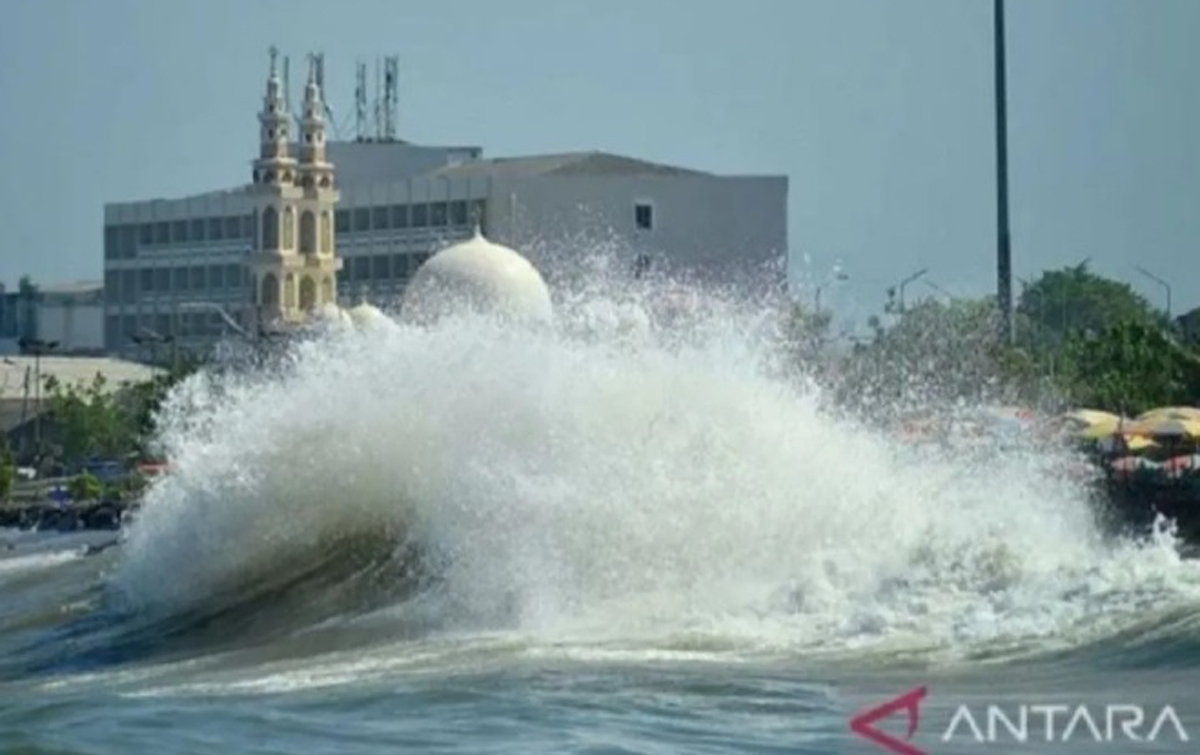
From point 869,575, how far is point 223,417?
10.3m

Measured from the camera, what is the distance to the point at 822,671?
76.0 ft

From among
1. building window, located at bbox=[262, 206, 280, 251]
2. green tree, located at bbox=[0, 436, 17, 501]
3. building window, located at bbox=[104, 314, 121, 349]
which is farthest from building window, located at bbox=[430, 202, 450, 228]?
green tree, located at bbox=[0, 436, 17, 501]

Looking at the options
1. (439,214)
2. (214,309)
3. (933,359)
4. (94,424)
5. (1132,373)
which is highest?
(439,214)

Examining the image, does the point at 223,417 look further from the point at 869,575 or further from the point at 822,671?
the point at 822,671

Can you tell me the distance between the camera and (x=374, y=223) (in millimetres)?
124625

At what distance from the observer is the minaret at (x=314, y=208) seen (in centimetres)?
10919

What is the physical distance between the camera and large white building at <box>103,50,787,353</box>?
109125mm

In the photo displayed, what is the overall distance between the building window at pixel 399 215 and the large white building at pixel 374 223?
7 cm

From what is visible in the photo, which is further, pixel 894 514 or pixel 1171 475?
pixel 1171 475

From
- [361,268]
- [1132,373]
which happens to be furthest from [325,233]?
[1132,373]

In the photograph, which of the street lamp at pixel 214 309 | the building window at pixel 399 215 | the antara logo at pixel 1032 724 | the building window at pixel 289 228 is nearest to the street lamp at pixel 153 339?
the street lamp at pixel 214 309

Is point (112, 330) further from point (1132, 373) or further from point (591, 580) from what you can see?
point (591, 580)

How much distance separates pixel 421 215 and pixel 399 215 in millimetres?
1980

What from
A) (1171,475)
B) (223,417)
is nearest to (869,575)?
(223,417)
